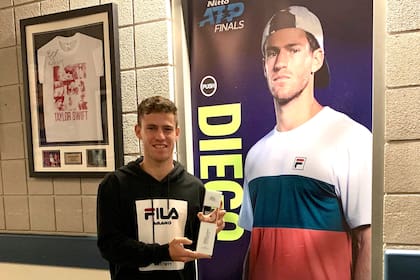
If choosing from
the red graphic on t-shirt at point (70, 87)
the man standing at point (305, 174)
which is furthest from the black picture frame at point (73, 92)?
the man standing at point (305, 174)

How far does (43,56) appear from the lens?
71.9 inches

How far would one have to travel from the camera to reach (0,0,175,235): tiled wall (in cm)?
164

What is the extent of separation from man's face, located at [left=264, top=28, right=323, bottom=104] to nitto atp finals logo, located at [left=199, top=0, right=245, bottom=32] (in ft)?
0.52

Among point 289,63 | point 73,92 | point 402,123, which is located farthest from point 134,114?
point 402,123

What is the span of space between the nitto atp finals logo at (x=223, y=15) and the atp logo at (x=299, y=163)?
1.85ft

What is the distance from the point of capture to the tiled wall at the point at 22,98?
164 centimetres

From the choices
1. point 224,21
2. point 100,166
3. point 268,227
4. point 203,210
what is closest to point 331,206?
point 268,227

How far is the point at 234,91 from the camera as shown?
1.58 meters

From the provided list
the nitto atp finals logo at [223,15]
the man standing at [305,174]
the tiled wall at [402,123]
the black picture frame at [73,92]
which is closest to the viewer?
the tiled wall at [402,123]

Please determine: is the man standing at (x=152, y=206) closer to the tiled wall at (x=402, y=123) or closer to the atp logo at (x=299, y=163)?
the atp logo at (x=299, y=163)

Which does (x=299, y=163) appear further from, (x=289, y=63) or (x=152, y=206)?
(x=152, y=206)

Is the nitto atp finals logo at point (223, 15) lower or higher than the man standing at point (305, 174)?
higher

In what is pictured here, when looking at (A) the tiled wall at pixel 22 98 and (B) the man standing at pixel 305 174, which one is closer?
(B) the man standing at pixel 305 174

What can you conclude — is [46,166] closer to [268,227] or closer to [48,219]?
[48,219]
